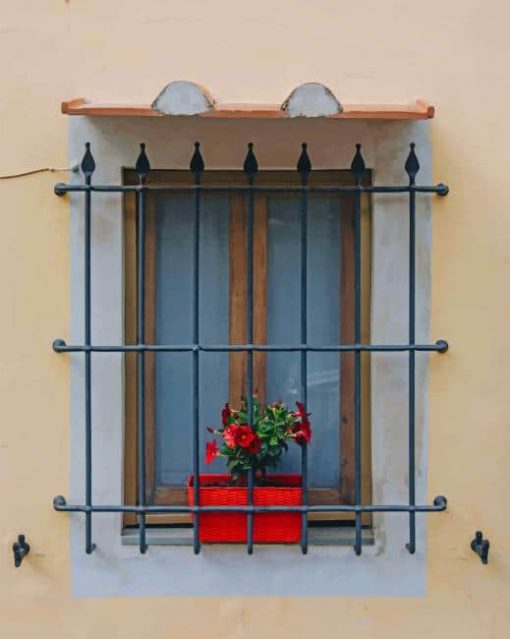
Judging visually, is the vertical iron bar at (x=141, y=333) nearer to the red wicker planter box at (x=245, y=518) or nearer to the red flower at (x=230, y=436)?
the red wicker planter box at (x=245, y=518)

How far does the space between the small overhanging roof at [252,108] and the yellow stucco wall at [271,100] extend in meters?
0.20

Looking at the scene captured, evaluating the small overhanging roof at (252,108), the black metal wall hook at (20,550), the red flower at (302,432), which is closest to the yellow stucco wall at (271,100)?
the black metal wall hook at (20,550)

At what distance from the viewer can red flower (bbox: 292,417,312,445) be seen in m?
3.03

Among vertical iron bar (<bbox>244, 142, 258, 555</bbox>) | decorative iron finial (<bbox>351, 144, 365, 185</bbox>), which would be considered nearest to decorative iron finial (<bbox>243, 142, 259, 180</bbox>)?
vertical iron bar (<bbox>244, 142, 258, 555</bbox>)

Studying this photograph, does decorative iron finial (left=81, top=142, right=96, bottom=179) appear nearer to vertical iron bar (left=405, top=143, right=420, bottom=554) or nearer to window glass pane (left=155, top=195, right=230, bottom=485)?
window glass pane (left=155, top=195, right=230, bottom=485)

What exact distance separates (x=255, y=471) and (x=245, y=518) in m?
0.17

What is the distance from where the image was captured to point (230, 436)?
300 centimetres

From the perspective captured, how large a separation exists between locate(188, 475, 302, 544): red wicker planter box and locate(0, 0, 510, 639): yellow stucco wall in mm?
263

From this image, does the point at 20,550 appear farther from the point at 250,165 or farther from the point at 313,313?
the point at 250,165

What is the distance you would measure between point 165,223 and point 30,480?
1057 mm

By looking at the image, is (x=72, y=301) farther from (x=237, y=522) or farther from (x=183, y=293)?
(x=237, y=522)

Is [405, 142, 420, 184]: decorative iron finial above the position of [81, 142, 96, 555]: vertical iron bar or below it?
above

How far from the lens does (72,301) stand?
316 cm

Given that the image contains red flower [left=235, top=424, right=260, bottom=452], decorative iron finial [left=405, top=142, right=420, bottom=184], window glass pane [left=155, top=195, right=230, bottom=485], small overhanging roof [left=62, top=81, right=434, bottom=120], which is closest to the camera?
small overhanging roof [left=62, top=81, right=434, bottom=120]
